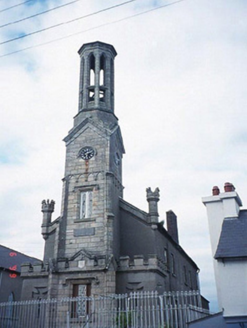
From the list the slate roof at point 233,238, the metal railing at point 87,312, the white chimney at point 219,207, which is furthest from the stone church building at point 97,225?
the slate roof at point 233,238

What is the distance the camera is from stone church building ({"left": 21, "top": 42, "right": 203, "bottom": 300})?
73.0 feet

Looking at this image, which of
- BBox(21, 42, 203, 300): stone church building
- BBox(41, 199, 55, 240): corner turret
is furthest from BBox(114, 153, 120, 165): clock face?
BBox(41, 199, 55, 240): corner turret

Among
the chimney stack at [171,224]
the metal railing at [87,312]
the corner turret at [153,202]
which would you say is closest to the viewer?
the metal railing at [87,312]

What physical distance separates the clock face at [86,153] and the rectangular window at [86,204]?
275 cm

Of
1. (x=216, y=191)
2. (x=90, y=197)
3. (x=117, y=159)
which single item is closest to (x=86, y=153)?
(x=117, y=159)

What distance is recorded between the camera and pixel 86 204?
25.1 meters

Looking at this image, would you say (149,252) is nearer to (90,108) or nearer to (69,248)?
(69,248)

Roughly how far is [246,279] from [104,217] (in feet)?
36.6

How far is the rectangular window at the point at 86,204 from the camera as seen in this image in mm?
24734

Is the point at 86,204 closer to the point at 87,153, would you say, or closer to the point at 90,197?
the point at 90,197

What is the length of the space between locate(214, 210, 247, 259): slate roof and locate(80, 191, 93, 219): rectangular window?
10198 millimetres

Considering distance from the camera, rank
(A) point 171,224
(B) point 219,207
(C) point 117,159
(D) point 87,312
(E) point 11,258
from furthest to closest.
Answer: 1. (E) point 11,258
2. (A) point 171,224
3. (C) point 117,159
4. (D) point 87,312
5. (B) point 219,207

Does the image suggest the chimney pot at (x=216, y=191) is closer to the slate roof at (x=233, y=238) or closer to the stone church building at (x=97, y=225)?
the slate roof at (x=233, y=238)

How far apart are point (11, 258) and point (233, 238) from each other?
2569 cm
